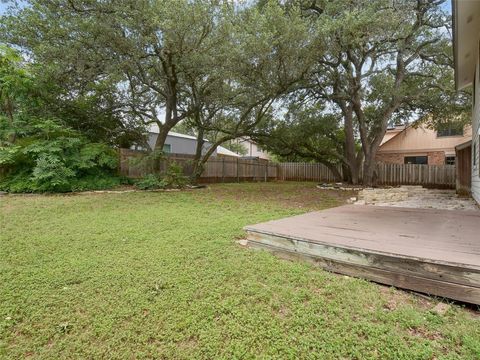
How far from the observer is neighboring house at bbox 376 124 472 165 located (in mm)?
16109

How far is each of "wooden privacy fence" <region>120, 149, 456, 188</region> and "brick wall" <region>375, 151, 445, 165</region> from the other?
9.41 ft

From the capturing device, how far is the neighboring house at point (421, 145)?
16109 mm

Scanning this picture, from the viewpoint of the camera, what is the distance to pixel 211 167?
13.9 m

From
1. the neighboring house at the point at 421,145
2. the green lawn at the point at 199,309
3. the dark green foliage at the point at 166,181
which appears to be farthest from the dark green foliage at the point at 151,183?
the neighboring house at the point at 421,145

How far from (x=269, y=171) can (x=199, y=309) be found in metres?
16.3

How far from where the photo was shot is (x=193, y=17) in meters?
6.89

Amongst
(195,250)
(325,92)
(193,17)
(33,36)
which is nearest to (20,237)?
(195,250)

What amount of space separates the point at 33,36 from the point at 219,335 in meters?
10.1

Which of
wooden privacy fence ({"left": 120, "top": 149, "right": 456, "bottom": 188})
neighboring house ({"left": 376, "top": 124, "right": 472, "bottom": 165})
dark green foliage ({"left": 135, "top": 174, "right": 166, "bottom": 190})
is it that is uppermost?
neighboring house ({"left": 376, "top": 124, "right": 472, "bottom": 165})

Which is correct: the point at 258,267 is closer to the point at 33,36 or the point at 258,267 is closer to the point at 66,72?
the point at 66,72

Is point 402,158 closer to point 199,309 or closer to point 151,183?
point 151,183

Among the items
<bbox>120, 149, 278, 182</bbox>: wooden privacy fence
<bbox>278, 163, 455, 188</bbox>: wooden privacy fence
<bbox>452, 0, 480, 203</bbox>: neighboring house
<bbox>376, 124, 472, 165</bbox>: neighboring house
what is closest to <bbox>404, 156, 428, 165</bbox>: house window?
<bbox>376, 124, 472, 165</bbox>: neighboring house

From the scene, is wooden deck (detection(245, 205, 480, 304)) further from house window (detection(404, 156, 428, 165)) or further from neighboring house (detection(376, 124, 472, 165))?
house window (detection(404, 156, 428, 165))

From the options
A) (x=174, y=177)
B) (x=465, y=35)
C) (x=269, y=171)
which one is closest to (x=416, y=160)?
(x=269, y=171)
